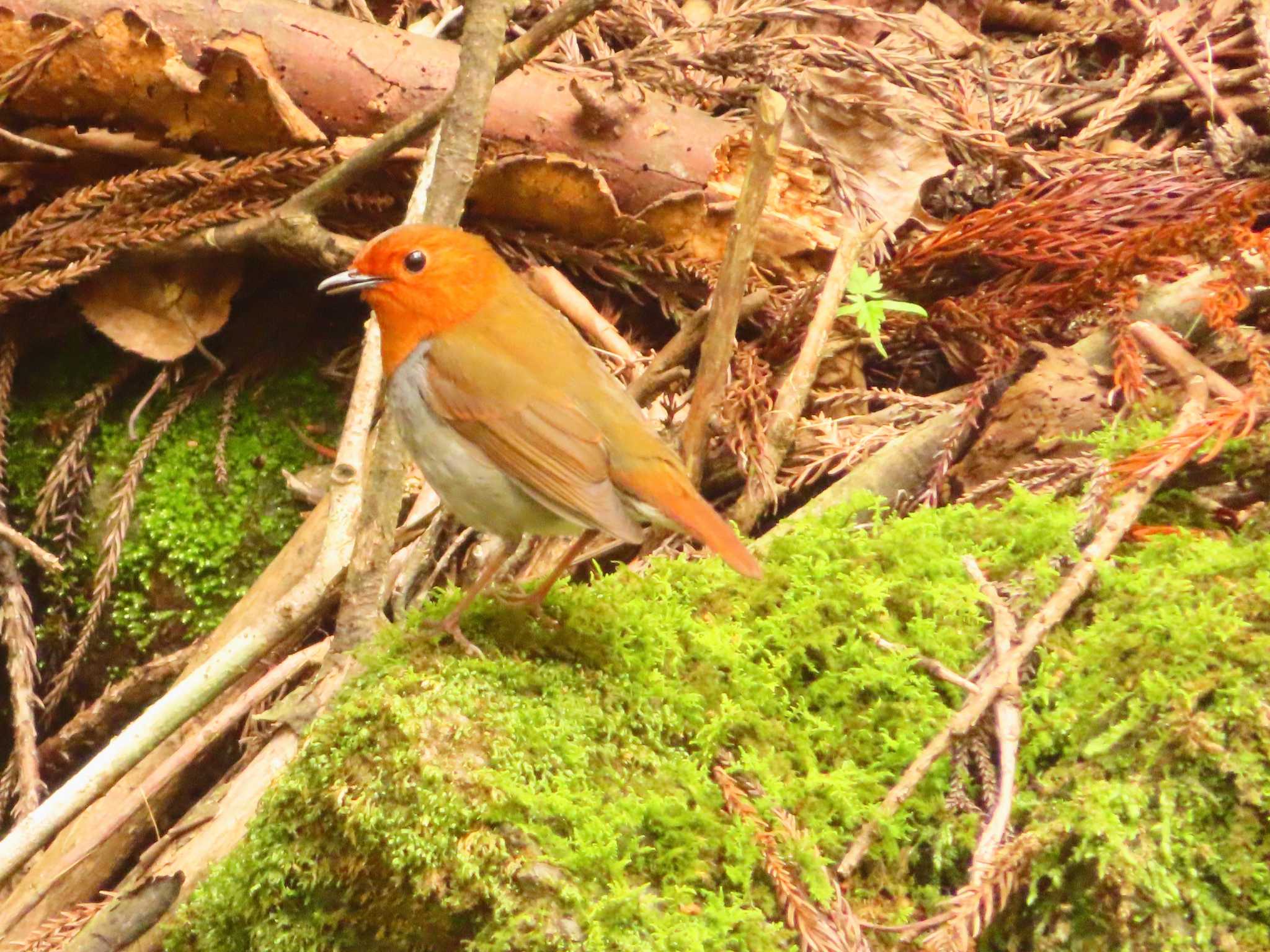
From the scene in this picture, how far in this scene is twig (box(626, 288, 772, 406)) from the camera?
3682 mm

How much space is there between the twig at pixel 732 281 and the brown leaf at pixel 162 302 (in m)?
1.76

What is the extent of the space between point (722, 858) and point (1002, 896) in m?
0.46

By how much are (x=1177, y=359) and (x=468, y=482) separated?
1.81 metres

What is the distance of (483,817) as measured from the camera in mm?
1985

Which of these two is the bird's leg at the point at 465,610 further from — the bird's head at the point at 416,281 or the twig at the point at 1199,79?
the twig at the point at 1199,79

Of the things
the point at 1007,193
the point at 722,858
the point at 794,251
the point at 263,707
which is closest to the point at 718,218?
the point at 794,251

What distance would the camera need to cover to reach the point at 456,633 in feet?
8.18

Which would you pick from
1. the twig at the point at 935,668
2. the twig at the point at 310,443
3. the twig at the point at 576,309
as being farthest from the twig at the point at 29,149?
the twig at the point at 935,668

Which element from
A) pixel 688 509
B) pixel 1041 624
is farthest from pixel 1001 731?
pixel 688 509

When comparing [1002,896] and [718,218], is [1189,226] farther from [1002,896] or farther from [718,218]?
[1002,896]

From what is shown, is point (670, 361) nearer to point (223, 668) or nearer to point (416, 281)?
point (416, 281)

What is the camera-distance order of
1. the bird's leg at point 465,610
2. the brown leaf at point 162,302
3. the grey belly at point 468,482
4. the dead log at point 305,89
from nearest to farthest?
the bird's leg at point 465,610 → the grey belly at point 468,482 → the dead log at point 305,89 → the brown leaf at point 162,302

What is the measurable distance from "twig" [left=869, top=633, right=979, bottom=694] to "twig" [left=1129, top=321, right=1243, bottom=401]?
108 centimetres

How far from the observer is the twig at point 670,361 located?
145 inches
